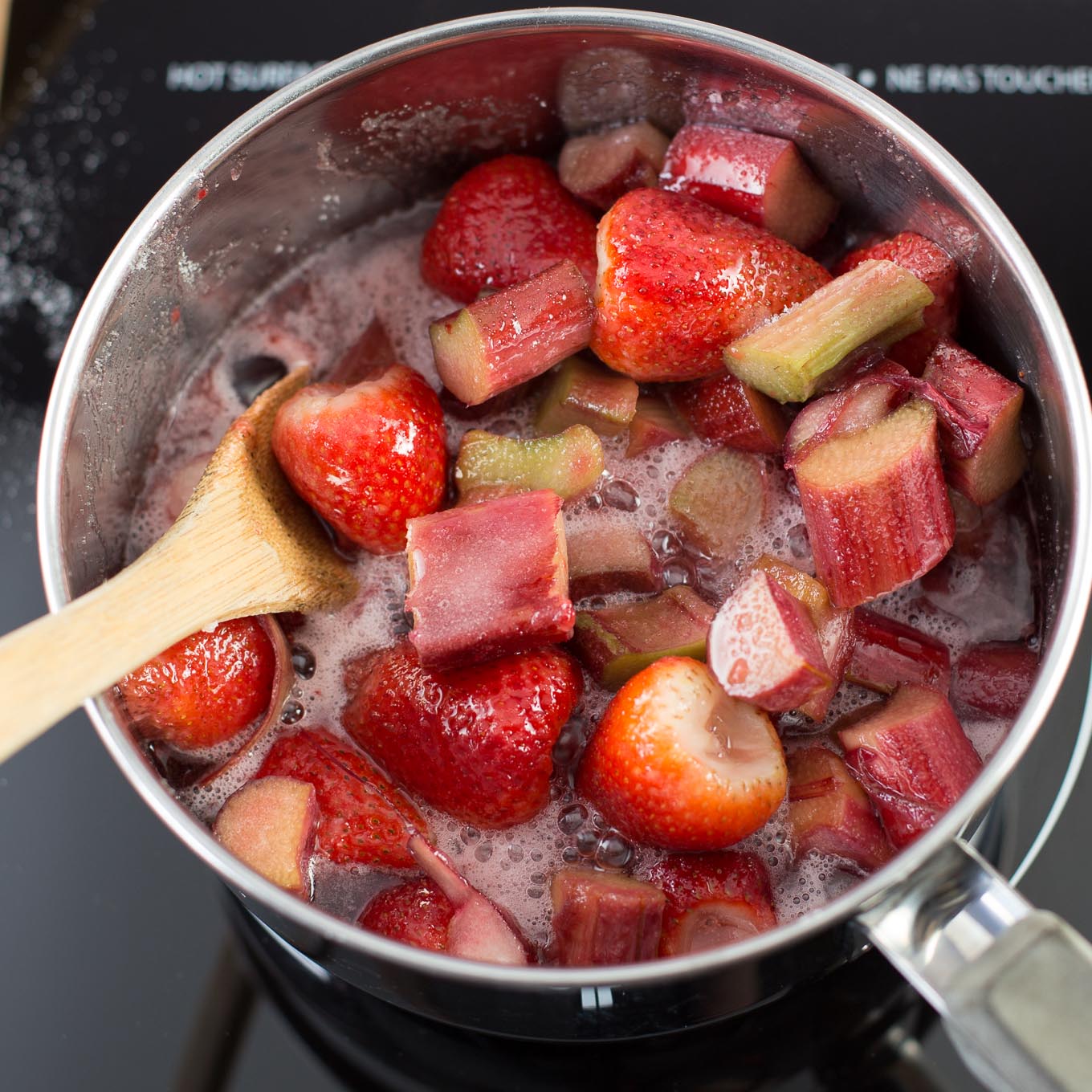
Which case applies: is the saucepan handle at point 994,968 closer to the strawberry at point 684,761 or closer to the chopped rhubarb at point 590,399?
the strawberry at point 684,761

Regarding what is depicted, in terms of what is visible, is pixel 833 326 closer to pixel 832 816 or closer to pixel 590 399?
pixel 590 399

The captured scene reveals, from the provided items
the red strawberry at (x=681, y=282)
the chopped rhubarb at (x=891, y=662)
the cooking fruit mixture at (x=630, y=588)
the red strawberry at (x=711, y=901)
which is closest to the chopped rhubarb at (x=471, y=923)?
the cooking fruit mixture at (x=630, y=588)

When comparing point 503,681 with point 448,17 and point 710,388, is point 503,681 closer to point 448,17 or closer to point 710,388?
point 710,388

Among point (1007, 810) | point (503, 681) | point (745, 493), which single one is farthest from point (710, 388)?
point (1007, 810)

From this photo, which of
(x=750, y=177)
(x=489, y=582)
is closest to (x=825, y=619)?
(x=489, y=582)

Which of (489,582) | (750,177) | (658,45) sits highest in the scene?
(658,45)

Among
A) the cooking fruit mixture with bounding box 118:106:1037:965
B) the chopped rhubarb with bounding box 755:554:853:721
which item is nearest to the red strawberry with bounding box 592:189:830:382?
the cooking fruit mixture with bounding box 118:106:1037:965
